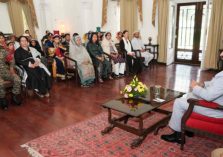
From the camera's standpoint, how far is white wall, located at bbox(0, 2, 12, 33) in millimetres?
7111

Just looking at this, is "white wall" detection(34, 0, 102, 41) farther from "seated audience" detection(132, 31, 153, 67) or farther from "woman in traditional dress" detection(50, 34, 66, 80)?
"woman in traditional dress" detection(50, 34, 66, 80)

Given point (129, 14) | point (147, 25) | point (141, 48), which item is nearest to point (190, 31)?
point (147, 25)

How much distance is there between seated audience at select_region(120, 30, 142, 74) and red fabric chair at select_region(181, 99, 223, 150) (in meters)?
4.13

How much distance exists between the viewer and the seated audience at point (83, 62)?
202 inches

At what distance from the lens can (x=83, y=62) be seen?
5.24 meters

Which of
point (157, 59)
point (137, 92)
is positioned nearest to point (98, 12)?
point (157, 59)

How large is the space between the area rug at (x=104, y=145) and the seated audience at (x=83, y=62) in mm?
2310

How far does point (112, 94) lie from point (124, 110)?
1925 mm

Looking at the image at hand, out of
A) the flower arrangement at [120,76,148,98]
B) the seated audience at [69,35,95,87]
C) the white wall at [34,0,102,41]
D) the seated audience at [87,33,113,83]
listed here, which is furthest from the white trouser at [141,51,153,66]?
the flower arrangement at [120,76,148,98]

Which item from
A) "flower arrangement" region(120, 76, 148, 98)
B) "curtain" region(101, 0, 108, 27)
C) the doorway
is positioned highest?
"curtain" region(101, 0, 108, 27)

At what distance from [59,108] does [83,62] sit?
69.9 inches

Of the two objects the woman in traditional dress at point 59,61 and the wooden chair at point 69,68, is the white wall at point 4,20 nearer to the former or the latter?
the woman in traditional dress at point 59,61

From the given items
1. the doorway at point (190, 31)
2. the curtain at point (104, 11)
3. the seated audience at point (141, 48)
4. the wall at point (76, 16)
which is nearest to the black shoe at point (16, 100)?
the seated audience at point (141, 48)

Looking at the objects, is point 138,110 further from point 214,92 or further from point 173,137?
point 214,92
